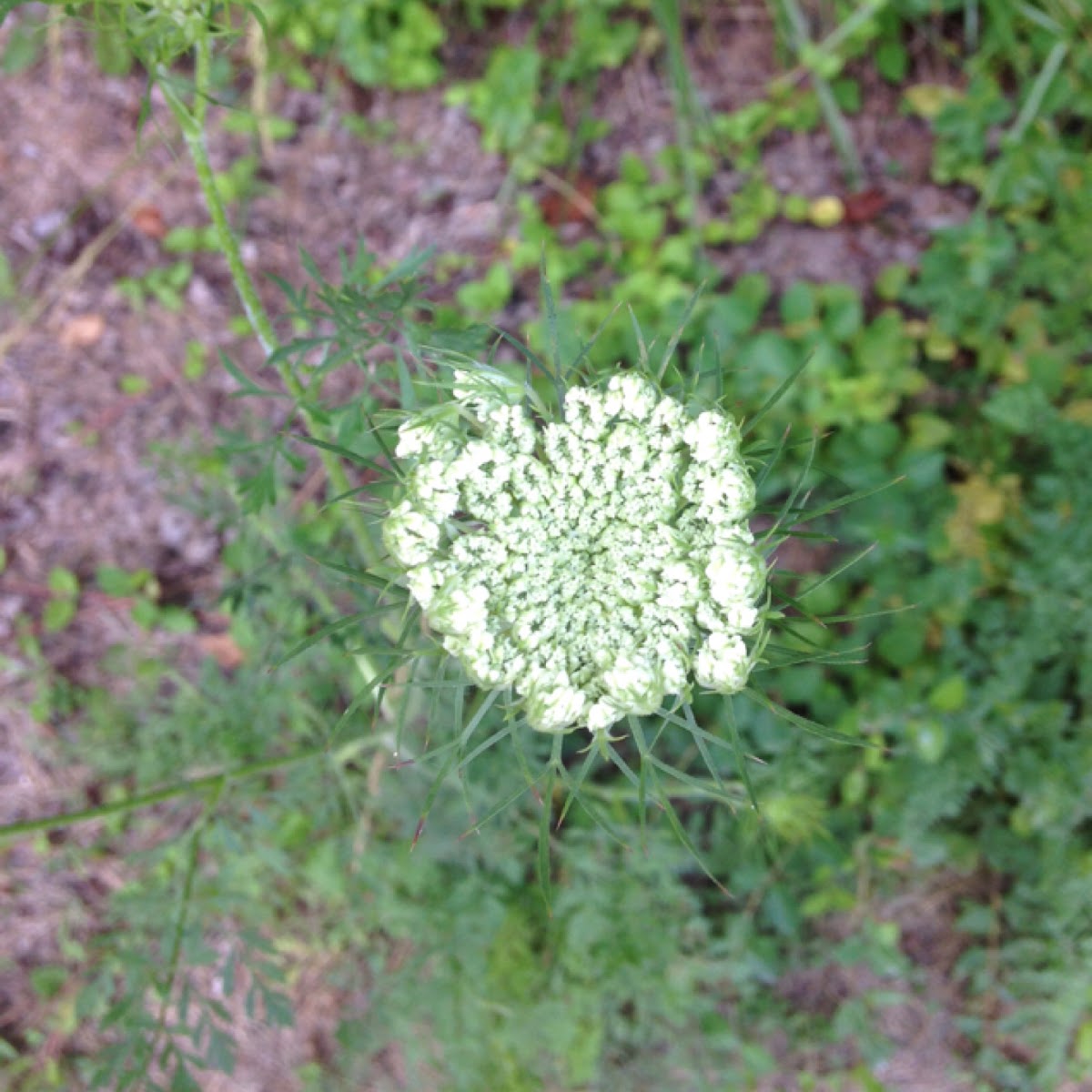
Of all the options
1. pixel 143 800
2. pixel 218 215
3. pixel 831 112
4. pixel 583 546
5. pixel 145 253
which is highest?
pixel 218 215

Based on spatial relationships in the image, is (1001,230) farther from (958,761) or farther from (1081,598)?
(958,761)

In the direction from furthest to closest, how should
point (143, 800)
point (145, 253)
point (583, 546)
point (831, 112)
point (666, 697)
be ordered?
1. point (145, 253)
2. point (831, 112)
3. point (666, 697)
4. point (143, 800)
5. point (583, 546)

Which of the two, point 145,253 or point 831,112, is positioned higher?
point 831,112

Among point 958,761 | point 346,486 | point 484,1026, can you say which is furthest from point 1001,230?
point 484,1026

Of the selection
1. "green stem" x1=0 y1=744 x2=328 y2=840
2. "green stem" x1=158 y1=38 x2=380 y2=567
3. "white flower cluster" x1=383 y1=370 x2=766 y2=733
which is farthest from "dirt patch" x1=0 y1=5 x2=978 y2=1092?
"white flower cluster" x1=383 y1=370 x2=766 y2=733

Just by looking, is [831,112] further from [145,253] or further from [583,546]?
[145,253]

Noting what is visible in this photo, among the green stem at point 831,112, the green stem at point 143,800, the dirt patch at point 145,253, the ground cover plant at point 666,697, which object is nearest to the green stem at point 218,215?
the ground cover plant at point 666,697

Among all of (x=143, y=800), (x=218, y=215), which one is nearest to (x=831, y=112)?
(x=218, y=215)
